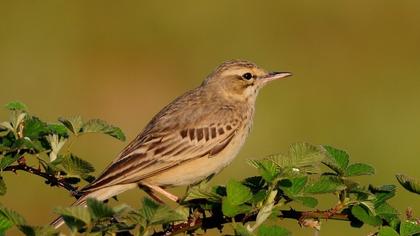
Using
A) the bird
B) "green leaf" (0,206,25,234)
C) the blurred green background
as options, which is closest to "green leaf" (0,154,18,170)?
"green leaf" (0,206,25,234)

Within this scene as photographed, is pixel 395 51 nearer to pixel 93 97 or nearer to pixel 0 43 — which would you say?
pixel 93 97

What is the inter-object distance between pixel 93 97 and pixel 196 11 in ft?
11.5

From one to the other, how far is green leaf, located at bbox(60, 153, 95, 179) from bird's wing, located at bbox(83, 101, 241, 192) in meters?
1.34

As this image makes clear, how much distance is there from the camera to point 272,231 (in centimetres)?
394

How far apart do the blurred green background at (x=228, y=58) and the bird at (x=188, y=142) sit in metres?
4.45

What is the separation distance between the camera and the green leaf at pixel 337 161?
438 centimetres

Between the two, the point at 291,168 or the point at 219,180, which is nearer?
the point at 291,168

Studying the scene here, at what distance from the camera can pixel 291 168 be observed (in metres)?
4.20

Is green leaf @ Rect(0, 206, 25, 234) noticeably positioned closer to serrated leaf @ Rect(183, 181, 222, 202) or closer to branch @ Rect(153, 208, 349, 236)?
branch @ Rect(153, 208, 349, 236)

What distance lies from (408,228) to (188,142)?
292cm

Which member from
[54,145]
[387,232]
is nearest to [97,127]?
[54,145]

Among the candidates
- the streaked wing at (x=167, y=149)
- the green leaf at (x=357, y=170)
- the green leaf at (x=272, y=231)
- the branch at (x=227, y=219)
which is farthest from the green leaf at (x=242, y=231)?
the streaked wing at (x=167, y=149)

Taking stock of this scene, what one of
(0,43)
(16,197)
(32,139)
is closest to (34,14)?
(0,43)

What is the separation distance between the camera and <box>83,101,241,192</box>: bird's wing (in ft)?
20.6
